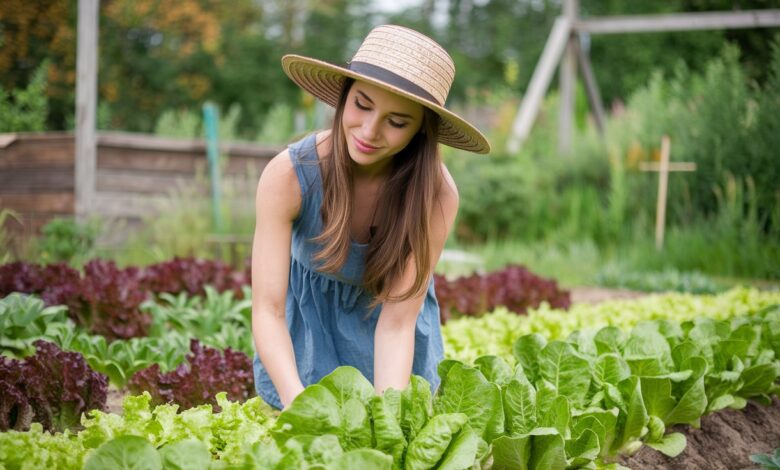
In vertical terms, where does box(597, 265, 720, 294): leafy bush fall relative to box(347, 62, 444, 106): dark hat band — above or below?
below

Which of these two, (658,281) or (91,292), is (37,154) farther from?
(658,281)

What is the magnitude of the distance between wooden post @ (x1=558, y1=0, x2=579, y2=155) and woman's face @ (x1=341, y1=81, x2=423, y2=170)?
7.99m

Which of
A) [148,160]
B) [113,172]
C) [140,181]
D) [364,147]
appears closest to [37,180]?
[113,172]

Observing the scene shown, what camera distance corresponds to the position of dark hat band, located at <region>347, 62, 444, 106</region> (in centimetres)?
232

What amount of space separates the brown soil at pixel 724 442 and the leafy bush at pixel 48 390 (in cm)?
186

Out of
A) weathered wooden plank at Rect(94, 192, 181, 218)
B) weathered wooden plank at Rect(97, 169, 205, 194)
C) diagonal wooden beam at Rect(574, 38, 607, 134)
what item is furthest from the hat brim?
diagonal wooden beam at Rect(574, 38, 607, 134)

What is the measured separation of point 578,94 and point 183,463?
11.1 meters

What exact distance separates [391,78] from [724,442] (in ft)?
6.29

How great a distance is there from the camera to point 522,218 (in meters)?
9.76

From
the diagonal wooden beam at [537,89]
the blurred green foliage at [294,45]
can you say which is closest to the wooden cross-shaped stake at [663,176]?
the diagonal wooden beam at [537,89]

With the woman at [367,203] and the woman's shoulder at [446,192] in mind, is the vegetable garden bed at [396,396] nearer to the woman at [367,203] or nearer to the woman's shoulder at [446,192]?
the woman at [367,203]

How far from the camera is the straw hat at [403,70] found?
Answer: 91.7 inches

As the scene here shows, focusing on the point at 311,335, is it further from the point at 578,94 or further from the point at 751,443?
the point at 578,94

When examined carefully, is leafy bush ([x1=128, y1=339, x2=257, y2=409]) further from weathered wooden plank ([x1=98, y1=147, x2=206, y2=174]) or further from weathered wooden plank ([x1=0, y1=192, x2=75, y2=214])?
weathered wooden plank ([x1=98, y1=147, x2=206, y2=174])
